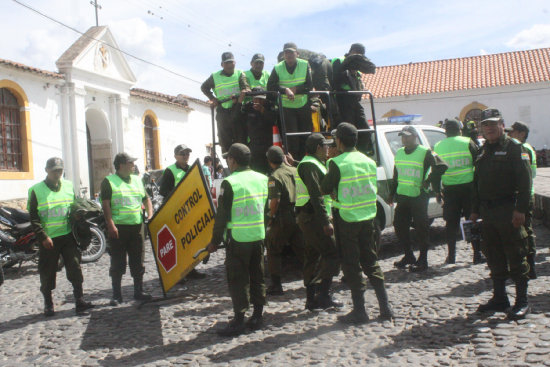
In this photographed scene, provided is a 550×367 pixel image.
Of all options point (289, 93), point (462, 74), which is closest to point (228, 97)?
point (289, 93)

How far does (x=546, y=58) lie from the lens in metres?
33.1

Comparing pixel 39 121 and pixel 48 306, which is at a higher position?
pixel 39 121

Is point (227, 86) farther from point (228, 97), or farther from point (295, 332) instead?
point (295, 332)

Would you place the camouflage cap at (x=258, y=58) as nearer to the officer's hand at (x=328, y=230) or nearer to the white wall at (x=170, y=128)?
the officer's hand at (x=328, y=230)

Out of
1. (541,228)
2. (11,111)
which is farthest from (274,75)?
(11,111)

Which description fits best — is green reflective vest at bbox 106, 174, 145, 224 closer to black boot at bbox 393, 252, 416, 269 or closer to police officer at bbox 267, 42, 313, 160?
police officer at bbox 267, 42, 313, 160

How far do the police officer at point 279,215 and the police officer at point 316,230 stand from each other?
30cm

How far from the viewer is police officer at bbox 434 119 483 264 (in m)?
6.88

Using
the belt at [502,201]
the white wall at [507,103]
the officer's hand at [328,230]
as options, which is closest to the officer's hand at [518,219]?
the belt at [502,201]

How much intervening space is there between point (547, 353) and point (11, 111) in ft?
48.1

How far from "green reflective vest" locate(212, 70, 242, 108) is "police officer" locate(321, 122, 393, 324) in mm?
2552

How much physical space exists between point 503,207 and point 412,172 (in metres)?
2.11

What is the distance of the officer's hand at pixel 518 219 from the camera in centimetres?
451

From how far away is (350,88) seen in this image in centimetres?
710
